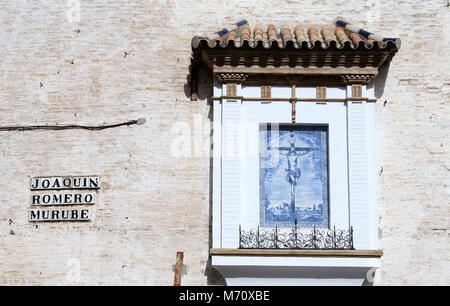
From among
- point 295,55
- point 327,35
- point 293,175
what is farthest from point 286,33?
point 293,175

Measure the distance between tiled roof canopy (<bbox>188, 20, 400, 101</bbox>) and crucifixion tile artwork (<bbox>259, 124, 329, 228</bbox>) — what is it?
89cm

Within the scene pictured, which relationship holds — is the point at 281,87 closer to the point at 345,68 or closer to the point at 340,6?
the point at 345,68

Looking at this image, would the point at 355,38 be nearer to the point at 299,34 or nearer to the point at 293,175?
the point at 299,34

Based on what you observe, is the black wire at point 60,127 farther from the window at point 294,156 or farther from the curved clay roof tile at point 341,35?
the curved clay roof tile at point 341,35

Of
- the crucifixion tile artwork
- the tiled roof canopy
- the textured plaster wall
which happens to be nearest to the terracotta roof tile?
the tiled roof canopy

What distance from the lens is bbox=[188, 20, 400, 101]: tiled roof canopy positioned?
11.6 m

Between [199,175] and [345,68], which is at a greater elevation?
[345,68]

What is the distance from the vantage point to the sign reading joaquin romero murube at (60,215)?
1196 cm

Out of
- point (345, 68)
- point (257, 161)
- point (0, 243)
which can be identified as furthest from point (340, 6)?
point (0, 243)

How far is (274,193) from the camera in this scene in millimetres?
11781

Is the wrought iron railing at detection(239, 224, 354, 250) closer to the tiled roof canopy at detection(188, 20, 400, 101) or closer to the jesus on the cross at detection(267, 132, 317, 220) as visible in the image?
the jesus on the cross at detection(267, 132, 317, 220)

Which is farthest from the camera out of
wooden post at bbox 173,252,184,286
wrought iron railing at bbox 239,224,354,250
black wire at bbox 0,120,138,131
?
black wire at bbox 0,120,138,131

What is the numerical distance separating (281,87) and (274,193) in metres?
1.78

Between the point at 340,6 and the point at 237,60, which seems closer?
the point at 237,60
